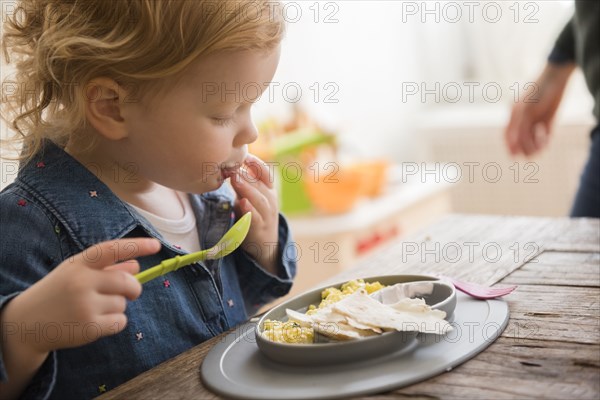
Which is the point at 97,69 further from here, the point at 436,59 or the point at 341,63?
the point at 436,59

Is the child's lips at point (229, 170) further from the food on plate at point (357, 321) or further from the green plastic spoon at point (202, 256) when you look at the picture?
the food on plate at point (357, 321)

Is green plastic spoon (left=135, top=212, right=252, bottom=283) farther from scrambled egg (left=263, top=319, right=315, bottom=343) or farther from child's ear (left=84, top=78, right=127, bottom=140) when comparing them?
child's ear (left=84, top=78, right=127, bottom=140)

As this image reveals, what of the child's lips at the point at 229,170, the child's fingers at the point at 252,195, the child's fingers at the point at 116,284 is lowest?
the child's fingers at the point at 252,195

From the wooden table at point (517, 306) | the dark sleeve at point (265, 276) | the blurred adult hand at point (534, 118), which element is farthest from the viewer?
the blurred adult hand at point (534, 118)

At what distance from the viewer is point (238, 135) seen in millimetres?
984

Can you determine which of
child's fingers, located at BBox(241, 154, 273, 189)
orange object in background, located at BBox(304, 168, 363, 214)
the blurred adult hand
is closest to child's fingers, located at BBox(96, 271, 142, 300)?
child's fingers, located at BBox(241, 154, 273, 189)

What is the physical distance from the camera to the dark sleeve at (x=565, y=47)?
1.73 m

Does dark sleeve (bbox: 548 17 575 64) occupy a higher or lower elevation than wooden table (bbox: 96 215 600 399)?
higher

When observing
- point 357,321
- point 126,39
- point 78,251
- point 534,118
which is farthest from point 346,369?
point 534,118

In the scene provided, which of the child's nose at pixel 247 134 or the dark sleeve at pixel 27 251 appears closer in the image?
the dark sleeve at pixel 27 251

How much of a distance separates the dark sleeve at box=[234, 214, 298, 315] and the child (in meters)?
0.09

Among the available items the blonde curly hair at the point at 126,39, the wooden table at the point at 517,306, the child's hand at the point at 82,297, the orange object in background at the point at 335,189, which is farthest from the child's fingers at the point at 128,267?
the orange object in background at the point at 335,189

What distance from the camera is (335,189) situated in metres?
2.17

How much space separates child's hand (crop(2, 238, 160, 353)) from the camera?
711mm
